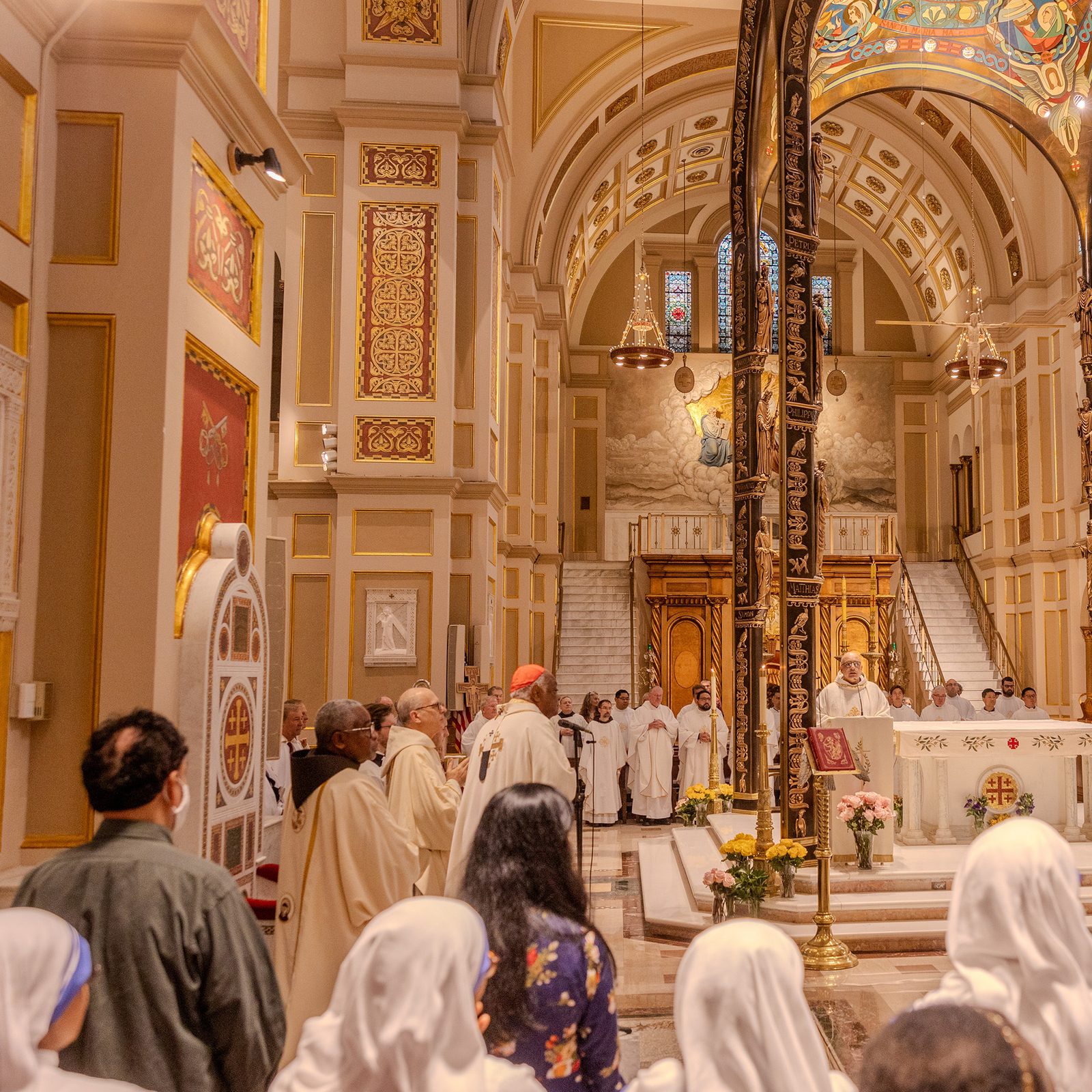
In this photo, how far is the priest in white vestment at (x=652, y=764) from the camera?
1434 cm

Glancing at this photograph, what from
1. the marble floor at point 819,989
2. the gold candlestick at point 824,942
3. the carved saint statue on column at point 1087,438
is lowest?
the marble floor at point 819,989

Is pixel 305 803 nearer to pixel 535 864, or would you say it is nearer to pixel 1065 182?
pixel 535 864

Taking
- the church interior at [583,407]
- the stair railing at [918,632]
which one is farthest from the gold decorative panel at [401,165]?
the stair railing at [918,632]

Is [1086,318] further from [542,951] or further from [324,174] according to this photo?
[542,951]

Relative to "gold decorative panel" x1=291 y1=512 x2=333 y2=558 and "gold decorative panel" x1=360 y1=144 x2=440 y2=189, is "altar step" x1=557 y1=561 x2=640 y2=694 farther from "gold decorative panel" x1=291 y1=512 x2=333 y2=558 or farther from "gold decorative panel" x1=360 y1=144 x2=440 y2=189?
"gold decorative panel" x1=360 y1=144 x2=440 y2=189

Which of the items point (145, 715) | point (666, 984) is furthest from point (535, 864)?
point (666, 984)

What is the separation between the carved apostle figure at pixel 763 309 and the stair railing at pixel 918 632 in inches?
356

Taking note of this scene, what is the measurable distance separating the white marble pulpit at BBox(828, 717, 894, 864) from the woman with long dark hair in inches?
256

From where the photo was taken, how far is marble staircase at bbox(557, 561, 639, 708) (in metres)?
Answer: 20.1

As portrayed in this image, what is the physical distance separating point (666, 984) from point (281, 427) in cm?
796

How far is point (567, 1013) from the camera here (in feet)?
7.88

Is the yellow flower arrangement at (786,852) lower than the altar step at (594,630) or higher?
lower

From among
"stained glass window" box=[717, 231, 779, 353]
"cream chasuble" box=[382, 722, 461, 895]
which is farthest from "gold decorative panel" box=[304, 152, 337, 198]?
"stained glass window" box=[717, 231, 779, 353]

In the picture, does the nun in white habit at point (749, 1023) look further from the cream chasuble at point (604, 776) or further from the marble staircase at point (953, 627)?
the marble staircase at point (953, 627)
